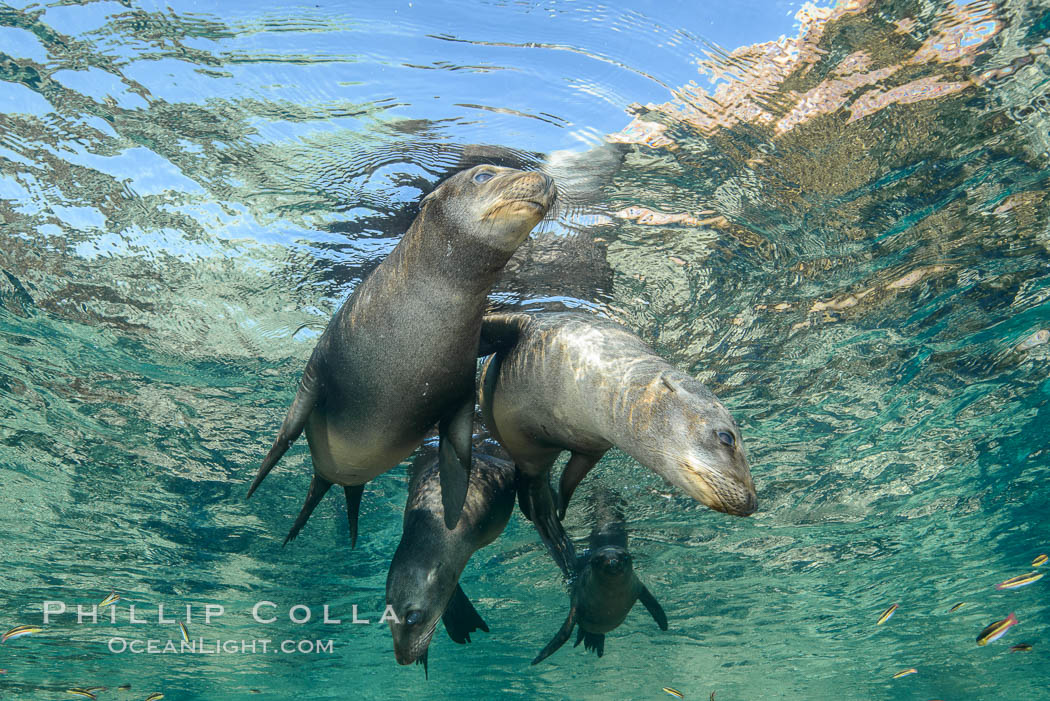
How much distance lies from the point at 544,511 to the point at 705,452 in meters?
3.10

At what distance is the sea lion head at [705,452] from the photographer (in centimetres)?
282

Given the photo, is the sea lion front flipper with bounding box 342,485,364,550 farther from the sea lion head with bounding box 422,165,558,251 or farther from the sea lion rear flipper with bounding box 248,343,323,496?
the sea lion head with bounding box 422,165,558,251

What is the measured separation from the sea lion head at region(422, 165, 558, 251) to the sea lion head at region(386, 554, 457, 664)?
343 centimetres

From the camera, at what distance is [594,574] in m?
8.85

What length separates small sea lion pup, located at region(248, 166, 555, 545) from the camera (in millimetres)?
3861

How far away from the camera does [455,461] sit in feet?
16.4

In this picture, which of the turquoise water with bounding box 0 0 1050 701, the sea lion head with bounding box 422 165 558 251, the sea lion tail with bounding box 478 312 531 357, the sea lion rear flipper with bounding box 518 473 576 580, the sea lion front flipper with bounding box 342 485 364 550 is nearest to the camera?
the sea lion head with bounding box 422 165 558 251

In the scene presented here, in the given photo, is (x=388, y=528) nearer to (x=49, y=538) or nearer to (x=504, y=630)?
(x=49, y=538)

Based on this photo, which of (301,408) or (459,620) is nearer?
(301,408)

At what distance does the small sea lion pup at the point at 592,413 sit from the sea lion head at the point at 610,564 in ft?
8.36

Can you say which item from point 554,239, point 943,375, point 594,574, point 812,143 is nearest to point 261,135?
point 554,239

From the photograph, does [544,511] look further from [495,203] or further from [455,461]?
[495,203]

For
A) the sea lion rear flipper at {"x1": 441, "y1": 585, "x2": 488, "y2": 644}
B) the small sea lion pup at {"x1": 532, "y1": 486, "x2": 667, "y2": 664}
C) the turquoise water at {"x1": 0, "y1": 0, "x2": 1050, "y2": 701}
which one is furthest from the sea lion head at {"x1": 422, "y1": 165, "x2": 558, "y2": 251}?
the small sea lion pup at {"x1": 532, "y1": 486, "x2": 667, "y2": 664}

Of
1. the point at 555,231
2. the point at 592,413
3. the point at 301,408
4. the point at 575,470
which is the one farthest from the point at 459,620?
the point at 555,231
